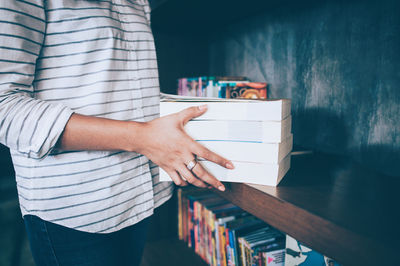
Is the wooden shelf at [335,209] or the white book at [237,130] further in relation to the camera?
the white book at [237,130]

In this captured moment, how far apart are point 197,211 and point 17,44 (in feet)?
3.19

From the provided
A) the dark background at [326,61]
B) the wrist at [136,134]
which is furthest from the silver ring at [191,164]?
the dark background at [326,61]

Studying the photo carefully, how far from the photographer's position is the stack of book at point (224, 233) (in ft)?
2.63

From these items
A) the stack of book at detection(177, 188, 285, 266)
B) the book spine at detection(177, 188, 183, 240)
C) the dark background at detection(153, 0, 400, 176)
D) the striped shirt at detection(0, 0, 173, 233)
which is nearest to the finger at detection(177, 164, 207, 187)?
the striped shirt at detection(0, 0, 173, 233)

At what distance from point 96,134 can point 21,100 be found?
16 centimetres

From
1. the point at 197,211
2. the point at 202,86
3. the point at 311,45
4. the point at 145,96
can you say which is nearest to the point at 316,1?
the point at 311,45

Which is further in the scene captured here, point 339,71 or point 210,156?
point 339,71

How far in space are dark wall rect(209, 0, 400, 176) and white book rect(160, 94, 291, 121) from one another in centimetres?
40

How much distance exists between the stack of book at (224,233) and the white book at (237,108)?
1.49ft

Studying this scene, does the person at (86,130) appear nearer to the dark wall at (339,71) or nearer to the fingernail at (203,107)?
the fingernail at (203,107)

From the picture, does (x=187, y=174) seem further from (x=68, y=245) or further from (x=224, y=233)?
(x=224, y=233)

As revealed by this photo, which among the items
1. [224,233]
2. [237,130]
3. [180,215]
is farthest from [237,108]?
[180,215]

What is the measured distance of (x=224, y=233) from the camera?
986mm

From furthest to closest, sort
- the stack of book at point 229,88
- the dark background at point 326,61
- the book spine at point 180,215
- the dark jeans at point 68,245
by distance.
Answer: the book spine at point 180,215, the stack of book at point 229,88, the dark background at point 326,61, the dark jeans at point 68,245
